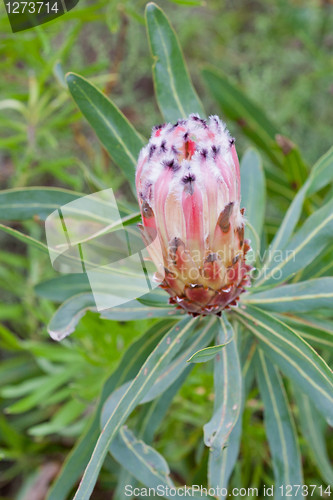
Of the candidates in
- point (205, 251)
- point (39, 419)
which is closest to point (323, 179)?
point (205, 251)

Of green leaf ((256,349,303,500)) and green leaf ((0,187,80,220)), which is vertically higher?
green leaf ((0,187,80,220))

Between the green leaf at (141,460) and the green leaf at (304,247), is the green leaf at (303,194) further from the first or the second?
the green leaf at (141,460)

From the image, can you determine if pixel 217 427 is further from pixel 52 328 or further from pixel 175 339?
pixel 52 328

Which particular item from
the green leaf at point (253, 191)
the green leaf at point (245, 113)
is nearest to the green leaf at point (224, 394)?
the green leaf at point (253, 191)

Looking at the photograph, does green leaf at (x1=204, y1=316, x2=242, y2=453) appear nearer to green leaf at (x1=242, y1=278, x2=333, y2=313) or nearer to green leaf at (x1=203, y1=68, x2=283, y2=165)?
green leaf at (x1=242, y1=278, x2=333, y2=313)

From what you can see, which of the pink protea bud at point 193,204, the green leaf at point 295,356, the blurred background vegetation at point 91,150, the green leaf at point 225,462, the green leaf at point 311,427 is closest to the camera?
the pink protea bud at point 193,204

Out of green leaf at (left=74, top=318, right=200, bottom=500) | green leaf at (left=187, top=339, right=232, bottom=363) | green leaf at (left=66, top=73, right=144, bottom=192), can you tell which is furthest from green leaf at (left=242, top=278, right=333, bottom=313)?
green leaf at (left=66, top=73, right=144, bottom=192)
